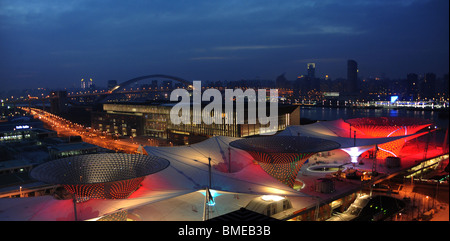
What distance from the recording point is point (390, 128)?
2527 centimetres

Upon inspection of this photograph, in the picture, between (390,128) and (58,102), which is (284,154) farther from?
(58,102)

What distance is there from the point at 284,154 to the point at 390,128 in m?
13.6

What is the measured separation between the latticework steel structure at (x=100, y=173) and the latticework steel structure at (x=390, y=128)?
56.4 feet

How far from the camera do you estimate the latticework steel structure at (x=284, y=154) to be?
15812 mm

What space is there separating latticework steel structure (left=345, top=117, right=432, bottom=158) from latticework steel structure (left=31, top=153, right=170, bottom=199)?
17195 mm

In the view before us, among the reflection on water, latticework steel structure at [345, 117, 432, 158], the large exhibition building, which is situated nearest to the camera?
the large exhibition building

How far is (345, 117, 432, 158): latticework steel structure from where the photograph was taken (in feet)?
78.1

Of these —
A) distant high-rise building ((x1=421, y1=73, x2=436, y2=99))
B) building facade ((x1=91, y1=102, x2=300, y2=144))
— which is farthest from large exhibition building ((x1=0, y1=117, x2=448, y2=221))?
building facade ((x1=91, y1=102, x2=300, y2=144))

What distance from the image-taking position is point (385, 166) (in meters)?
21.8

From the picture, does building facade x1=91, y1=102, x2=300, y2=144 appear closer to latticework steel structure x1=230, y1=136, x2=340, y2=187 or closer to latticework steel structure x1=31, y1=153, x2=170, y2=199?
latticework steel structure x1=230, y1=136, x2=340, y2=187

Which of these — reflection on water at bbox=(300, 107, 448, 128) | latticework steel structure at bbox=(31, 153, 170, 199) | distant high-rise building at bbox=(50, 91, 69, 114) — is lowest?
reflection on water at bbox=(300, 107, 448, 128)
